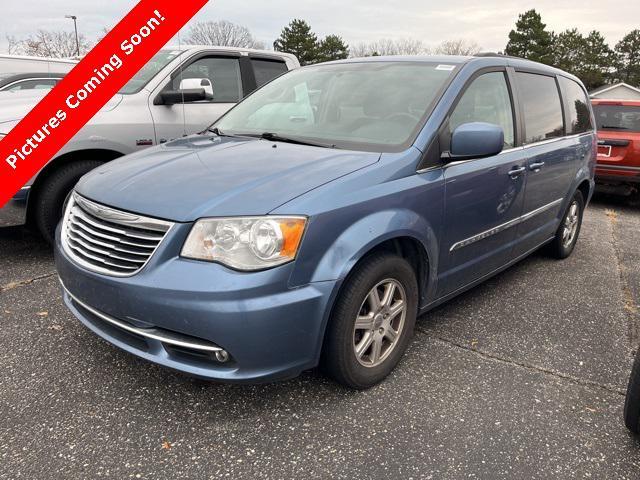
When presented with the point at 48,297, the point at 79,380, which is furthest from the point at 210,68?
the point at 79,380

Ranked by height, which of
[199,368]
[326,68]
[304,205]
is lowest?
[199,368]

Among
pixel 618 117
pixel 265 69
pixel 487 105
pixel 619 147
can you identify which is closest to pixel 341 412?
pixel 487 105

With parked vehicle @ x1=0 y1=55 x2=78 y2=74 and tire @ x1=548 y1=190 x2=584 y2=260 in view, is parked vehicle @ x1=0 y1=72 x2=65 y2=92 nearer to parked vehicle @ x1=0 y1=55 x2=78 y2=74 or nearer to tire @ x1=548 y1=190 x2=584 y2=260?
parked vehicle @ x1=0 y1=55 x2=78 y2=74

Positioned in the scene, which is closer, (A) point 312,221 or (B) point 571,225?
(A) point 312,221

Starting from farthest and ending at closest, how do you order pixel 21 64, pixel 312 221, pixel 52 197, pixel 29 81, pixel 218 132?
pixel 21 64 → pixel 29 81 → pixel 52 197 → pixel 218 132 → pixel 312 221

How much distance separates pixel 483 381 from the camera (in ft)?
9.01

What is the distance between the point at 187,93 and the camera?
14.4 feet

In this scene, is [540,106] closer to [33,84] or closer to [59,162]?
[59,162]

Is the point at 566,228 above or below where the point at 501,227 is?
below

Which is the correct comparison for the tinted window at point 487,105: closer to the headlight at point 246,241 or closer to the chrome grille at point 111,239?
the headlight at point 246,241

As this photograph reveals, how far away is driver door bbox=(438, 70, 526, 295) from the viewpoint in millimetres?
2902

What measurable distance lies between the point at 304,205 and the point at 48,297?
93.9 inches

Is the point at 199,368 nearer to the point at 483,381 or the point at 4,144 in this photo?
the point at 483,381

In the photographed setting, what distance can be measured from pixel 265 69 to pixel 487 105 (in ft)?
10.5
